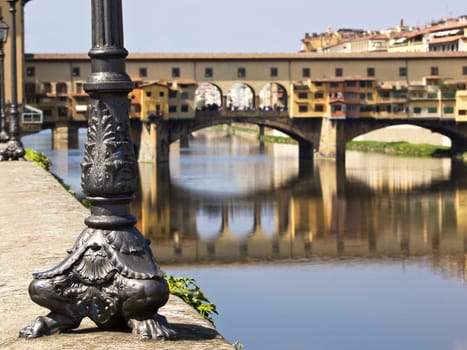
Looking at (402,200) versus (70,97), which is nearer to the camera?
(402,200)

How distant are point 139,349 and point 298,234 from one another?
71.7ft

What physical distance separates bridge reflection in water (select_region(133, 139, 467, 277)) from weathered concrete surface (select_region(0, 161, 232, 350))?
1066 centimetres

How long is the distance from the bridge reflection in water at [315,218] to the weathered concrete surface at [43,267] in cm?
1066

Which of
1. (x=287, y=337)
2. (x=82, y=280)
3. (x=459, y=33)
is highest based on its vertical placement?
(x=459, y=33)

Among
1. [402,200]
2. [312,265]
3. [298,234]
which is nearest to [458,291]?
[312,265]

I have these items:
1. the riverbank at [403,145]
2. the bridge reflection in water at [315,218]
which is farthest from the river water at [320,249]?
the riverbank at [403,145]

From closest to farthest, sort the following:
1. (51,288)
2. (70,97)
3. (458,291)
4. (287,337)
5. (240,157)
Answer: (51,288) → (287,337) → (458,291) → (70,97) → (240,157)

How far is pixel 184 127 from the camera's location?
54.9 meters

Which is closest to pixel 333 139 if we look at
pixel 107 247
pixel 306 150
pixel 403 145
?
pixel 306 150

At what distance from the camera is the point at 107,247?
14.9 ft

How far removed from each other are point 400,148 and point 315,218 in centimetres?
3389

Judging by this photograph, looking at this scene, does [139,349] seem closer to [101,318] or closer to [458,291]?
[101,318]

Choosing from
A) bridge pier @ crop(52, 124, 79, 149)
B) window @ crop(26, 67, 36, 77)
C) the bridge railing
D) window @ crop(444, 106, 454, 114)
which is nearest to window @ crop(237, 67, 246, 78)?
the bridge railing

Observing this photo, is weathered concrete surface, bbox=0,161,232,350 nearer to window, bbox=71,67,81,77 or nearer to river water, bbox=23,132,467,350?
river water, bbox=23,132,467,350
